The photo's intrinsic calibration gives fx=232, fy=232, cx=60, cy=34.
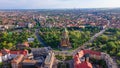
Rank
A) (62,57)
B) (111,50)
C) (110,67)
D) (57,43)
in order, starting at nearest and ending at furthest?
(110,67) < (62,57) < (111,50) < (57,43)

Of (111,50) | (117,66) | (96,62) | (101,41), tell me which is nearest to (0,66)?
(96,62)

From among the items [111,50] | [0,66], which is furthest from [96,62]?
[0,66]

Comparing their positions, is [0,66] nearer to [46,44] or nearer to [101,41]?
[46,44]

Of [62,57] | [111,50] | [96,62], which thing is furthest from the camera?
[111,50]

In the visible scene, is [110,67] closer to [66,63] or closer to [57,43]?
[66,63]

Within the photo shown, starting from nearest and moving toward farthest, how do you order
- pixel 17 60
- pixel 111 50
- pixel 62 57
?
pixel 17 60
pixel 62 57
pixel 111 50

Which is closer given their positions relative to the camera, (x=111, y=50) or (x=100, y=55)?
(x=100, y=55)

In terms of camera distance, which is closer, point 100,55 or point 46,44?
point 100,55

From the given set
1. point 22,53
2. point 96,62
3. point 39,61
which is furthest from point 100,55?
point 22,53

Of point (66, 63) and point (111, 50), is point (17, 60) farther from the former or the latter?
point (111, 50)

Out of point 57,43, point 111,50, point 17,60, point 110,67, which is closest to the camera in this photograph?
point 110,67
